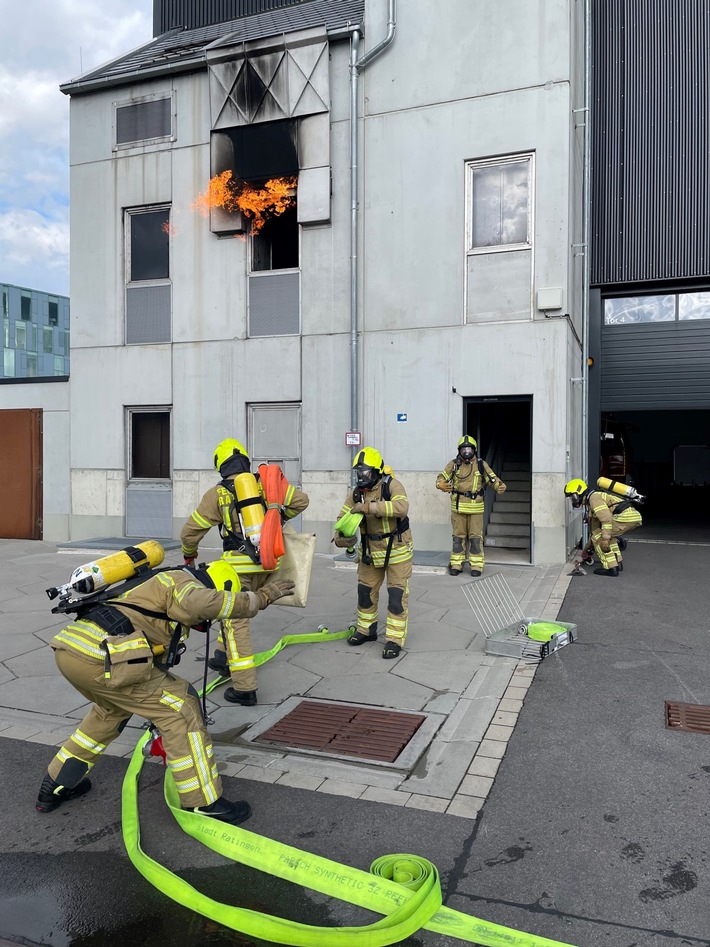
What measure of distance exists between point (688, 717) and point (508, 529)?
7500 millimetres

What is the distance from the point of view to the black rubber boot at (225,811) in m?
3.55

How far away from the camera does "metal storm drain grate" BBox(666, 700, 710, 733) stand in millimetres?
4762

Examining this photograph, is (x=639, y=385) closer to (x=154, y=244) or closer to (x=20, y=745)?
(x=154, y=244)

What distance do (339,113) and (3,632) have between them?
9328 mm

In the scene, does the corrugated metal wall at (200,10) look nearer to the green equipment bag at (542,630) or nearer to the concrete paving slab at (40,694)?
the green equipment bag at (542,630)

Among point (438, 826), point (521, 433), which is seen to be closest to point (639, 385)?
point (521, 433)

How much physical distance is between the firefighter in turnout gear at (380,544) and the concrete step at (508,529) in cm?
600

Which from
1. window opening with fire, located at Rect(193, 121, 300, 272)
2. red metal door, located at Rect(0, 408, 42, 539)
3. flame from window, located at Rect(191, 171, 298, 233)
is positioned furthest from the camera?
red metal door, located at Rect(0, 408, 42, 539)

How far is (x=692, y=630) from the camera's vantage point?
23.6 ft

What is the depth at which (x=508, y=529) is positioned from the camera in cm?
1240

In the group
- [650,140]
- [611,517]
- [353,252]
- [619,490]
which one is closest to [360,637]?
[611,517]

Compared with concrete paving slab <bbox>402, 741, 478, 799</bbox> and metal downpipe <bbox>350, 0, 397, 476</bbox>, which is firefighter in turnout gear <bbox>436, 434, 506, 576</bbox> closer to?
metal downpipe <bbox>350, 0, 397, 476</bbox>

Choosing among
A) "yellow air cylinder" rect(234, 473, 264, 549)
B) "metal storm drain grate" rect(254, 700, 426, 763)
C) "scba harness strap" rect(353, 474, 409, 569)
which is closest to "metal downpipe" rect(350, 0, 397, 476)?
"scba harness strap" rect(353, 474, 409, 569)

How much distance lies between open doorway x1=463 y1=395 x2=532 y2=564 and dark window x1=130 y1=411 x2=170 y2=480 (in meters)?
5.41
